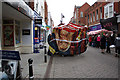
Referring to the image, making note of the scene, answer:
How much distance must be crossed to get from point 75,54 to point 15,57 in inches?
295

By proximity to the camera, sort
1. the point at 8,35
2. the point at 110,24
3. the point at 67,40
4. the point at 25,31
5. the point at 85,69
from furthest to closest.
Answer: the point at 110,24 → the point at 25,31 → the point at 67,40 → the point at 8,35 → the point at 85,69

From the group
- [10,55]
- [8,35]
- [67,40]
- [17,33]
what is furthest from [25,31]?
[10,55]

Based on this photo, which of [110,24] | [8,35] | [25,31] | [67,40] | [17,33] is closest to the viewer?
[8,35]

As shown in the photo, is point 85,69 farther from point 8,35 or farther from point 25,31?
point 25,31

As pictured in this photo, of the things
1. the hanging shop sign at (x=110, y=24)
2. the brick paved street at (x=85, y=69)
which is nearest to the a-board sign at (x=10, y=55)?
the brick paved street at (x=85, y=69)

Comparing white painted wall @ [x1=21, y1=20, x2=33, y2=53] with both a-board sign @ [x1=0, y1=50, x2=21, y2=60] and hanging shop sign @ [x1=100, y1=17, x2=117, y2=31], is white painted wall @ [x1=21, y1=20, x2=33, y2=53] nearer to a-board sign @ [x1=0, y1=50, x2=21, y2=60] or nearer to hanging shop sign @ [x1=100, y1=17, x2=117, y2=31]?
a-board sign @ [x1=0, y1=50, x2=21, y2=60]

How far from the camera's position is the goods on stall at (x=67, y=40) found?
9.59 metres

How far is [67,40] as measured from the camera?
31.7ft

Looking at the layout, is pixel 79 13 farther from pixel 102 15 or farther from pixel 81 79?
pixel 81 79

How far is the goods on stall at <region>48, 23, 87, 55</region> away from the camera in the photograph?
31.5 feet

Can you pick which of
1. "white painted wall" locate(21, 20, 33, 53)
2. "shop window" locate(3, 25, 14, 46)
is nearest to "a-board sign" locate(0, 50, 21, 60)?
"shop window" locate(3, 25, 14, 46)

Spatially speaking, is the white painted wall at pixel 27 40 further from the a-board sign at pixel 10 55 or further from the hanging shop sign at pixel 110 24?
the hanging shop sign at pixel 110 24

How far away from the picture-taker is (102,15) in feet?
74.7

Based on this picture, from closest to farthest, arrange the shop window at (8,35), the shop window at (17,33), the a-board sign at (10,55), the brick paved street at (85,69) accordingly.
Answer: the a-board sign at (10,55)
the brick paved street at (85,69)
the shop window at (8,35)
the shop window at (17,33)
